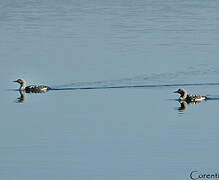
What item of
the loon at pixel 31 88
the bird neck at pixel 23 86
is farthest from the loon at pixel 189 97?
the bird neck at pixel 23 86

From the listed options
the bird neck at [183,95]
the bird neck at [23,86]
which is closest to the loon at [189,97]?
the bird neck at [183,95]

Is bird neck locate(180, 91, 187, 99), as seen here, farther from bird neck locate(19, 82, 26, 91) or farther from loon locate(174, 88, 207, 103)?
bird neck locate(19, 82, 26, 91)

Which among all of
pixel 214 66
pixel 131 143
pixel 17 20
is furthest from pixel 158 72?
pixel 17 20

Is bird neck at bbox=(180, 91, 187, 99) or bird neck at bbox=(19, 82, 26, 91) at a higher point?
bird neck at bbox=(19, 82, 26, 91)

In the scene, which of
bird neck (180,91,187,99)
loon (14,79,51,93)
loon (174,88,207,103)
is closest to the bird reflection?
loon (174,88,207,103)

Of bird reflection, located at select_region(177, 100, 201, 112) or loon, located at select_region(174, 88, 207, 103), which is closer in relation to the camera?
bird reflection, located at select_region(177, 100, 201, 112)

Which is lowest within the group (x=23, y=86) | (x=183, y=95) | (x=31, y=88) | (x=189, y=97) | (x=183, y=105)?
(x=183, y=105)

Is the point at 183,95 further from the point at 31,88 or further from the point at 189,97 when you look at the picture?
the point at 31,88

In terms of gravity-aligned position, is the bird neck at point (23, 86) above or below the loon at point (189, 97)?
above

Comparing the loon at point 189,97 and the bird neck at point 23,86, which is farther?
the bird neck at point 23,86

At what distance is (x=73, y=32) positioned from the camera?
43562 mm

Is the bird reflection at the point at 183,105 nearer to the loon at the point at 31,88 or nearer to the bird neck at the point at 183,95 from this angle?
the bird neck at the point at 183,95

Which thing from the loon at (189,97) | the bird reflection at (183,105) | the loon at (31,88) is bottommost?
the bird reflection at (183,105)

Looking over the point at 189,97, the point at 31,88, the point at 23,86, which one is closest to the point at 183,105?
the point at 189,97
